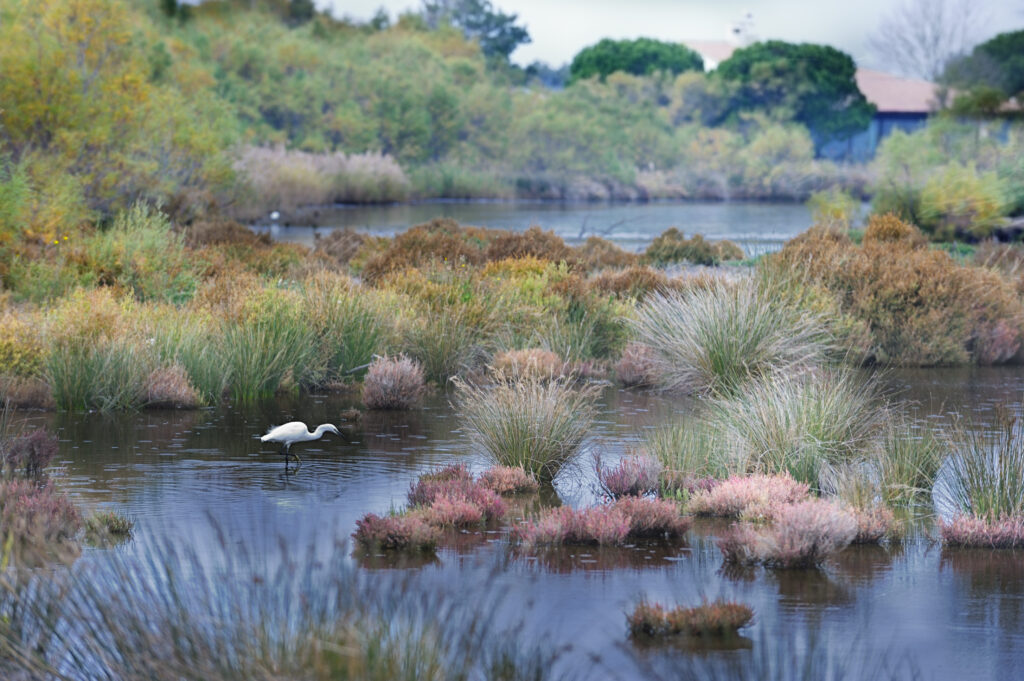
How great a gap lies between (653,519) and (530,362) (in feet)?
18.7

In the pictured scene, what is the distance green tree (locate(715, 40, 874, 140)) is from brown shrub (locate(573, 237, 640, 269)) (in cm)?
7196

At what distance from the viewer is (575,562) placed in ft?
27.2

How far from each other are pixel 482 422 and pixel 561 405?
0.71 meters

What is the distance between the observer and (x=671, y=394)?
15.1 m

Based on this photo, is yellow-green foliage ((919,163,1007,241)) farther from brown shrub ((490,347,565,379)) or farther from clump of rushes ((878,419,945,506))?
clump of rushes ((878,419,945,506))

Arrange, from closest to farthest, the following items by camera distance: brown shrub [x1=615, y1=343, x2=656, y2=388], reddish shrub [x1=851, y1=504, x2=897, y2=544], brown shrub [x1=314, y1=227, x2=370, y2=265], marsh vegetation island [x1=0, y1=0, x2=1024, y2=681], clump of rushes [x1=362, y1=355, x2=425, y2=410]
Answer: marsh vegetation island [x1=0, y1=0, x2=1024, y2=681]
reddish shrub [x1=851, y1=504, x2=897, y2=544]
clump of rushes [x1=362, y1=355, x2=425, y2=410]
brown shrub [x1=615, y1=343, x2=656, y2=388]
brown shrub [x1=314, y1=227, x2=370, y2=265]

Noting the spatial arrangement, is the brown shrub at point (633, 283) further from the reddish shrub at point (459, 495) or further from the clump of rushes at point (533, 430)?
the reddish shrub at point (459, 495)

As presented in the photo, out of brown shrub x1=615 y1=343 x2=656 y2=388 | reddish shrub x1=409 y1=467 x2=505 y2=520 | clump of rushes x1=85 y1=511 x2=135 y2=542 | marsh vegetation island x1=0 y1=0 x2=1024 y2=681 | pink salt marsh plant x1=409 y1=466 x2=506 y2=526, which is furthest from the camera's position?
brown shrub x1=615 y1=343 x2=656 y2=388

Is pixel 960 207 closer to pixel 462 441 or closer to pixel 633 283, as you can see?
pixel 633 283

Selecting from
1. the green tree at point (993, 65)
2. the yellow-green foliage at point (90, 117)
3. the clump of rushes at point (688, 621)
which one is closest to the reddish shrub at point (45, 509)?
the clump of rushes at point (688, 621)

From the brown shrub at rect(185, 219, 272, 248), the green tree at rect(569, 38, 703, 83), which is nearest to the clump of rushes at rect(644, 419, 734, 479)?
the brown shrub at rect(185, 219, 272, 248)

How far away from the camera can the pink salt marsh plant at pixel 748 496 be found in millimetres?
9156

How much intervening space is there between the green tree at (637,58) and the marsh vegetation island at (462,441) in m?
80.1

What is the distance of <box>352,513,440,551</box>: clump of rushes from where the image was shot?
27.7 feet
